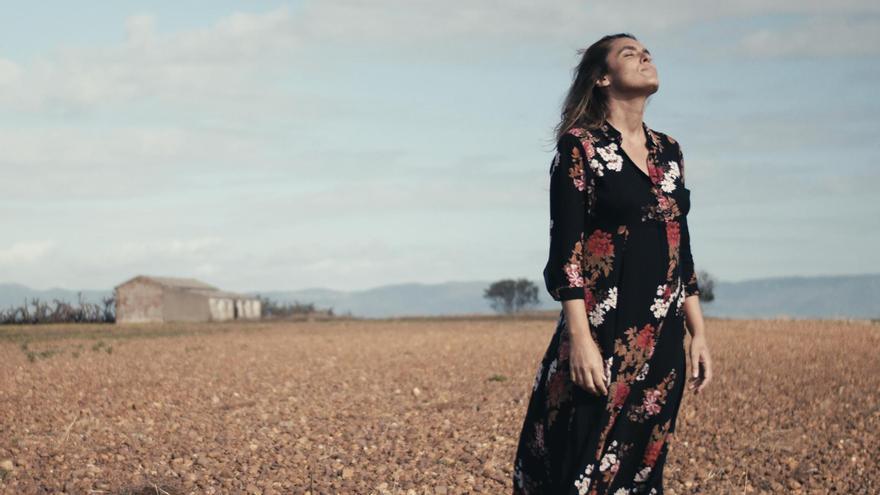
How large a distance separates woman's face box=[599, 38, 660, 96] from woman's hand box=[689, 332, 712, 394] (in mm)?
1147

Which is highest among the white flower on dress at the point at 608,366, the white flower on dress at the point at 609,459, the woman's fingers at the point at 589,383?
the white flower on dress at the point at 608,366

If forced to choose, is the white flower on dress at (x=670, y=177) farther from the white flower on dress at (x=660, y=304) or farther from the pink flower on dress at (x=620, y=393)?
the pink flower on dress at (x=620, y=393)

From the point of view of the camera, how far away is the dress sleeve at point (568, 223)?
4.34 m

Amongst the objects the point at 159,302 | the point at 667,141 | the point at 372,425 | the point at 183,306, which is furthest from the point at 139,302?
the point at 667,141

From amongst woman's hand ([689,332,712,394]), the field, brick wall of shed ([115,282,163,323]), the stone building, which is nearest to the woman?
woman's hand ([689,332,712,394])

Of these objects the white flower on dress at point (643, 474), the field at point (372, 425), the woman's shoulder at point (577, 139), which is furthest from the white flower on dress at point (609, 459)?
the field at point (372, 425)

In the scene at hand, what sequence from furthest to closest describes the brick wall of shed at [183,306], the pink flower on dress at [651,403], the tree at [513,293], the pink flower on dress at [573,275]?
the tree at [513,293] < the brick wall of shed at [183,306] < the pink flower on dress at [651,403] < the pink flower on dress at [573,275]

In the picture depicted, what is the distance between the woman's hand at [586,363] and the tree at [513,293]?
9220 cm

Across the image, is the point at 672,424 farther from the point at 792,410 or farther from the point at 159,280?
the point at 159,280

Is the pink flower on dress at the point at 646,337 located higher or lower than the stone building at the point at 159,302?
lower

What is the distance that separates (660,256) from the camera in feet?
14.9

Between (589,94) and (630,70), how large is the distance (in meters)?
0.23

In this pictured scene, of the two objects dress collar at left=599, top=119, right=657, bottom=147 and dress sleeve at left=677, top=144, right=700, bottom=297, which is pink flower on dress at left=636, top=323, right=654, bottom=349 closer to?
dress sleeve at left=677, top=144, right=700, bottom=297

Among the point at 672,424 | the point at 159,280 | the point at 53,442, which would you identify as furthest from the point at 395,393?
the point at 159,280
